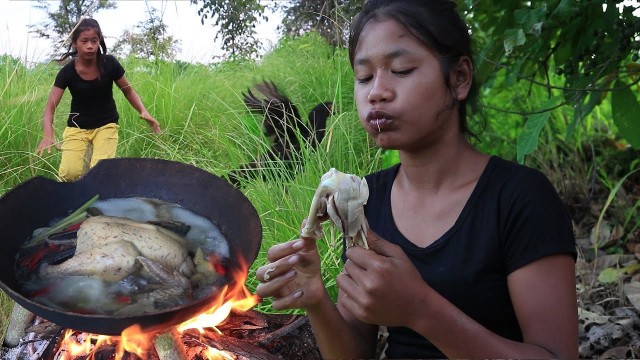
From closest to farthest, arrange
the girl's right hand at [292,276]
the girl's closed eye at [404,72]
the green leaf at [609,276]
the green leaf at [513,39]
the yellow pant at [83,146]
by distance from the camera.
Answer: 1. the girl's right hand at [292,276]
2. the girl's closed eye at [404,72]
3. the green leaf at [513,39]
4. the green leaf at [609,276]
5. the yellow pant at [83,146]

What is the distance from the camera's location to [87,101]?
3.24 meters

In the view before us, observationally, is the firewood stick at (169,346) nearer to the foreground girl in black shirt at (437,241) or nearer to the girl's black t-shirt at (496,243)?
the foreground girl in black shirt at (437,241)

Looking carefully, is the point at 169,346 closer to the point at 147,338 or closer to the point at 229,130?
the point at 147,338

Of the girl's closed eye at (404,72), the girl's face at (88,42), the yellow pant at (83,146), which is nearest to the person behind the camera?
the girl's closed eye at (404,72)

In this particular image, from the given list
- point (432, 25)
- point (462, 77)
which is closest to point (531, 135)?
point (462, 77)

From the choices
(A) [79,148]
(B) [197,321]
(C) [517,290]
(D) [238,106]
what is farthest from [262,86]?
(C) [517,290]

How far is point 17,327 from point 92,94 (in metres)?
1.73

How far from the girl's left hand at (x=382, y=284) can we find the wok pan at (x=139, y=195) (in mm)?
346

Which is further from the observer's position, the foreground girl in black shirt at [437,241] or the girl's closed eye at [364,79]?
the girl's closed eye at [364,79]

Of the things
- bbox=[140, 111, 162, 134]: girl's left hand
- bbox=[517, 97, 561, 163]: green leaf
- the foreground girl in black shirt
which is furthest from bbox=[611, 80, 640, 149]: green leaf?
bbox=[140, 111, 162, 134]: girl's left hand

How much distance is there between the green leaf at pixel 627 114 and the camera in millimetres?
2004

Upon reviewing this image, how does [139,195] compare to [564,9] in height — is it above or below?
below

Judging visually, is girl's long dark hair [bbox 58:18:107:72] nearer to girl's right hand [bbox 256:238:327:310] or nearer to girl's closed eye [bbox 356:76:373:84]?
girl's closed eye [bbox 356:76:373:84]

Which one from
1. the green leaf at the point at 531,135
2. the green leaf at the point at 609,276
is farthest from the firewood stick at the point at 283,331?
the green leaf at the point at 609,276
